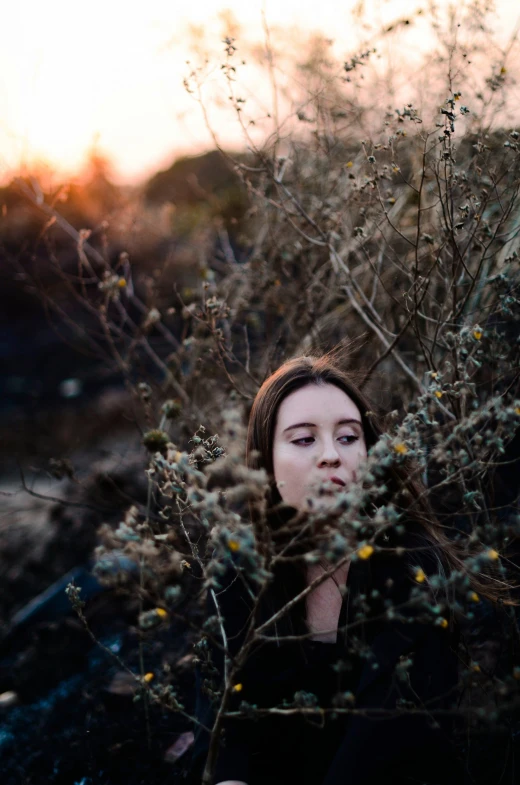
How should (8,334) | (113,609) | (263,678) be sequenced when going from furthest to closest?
(8,334)
(113,609)
(263,678)

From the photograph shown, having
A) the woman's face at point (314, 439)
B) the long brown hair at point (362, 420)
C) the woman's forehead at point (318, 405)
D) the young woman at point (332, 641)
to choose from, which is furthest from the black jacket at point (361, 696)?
the woman's forehead at point (318, 405)

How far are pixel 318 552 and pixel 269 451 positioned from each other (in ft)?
2.40

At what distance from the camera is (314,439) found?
5.90 feet

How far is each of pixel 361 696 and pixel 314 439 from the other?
665 millimetres

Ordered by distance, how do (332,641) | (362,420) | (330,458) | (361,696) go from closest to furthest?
(361,696)
(330,458)
(332,641)
(362,420)

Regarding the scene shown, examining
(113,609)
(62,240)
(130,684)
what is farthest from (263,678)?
(62,240)

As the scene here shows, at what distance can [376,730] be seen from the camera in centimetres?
148

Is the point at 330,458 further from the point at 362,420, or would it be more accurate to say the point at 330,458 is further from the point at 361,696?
the point at 361,696

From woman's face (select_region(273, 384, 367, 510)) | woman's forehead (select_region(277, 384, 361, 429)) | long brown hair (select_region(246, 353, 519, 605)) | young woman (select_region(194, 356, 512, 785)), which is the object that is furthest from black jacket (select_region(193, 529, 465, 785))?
woman's forehead (select_region(277, 384, 361, 429))

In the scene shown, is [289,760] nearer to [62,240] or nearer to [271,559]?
[271,559]

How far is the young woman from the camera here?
1.53m

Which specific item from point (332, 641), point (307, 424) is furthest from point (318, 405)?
point (332, 641)

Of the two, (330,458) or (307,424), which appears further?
(307,424)

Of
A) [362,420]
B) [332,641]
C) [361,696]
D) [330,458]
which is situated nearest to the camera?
[361,696]
